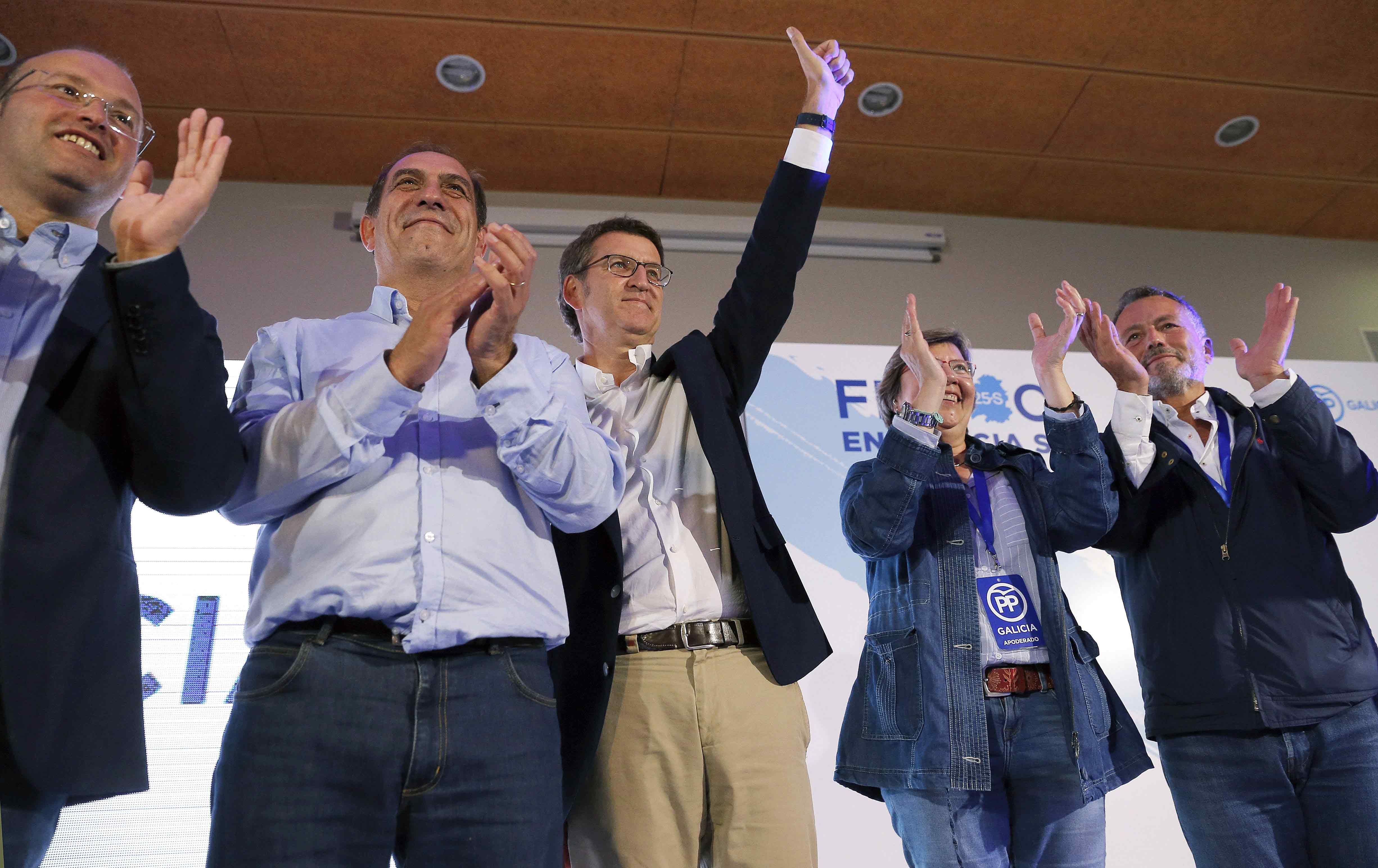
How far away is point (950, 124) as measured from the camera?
13.0 feet

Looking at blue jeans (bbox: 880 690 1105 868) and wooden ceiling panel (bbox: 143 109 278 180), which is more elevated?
wooden ceiling panel (bbox: 143 109 278 180)

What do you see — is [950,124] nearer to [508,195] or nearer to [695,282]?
[695,282]

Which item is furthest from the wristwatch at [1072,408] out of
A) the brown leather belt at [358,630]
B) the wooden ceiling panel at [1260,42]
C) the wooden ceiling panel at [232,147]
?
the wooden ceiling panel at [232,147]

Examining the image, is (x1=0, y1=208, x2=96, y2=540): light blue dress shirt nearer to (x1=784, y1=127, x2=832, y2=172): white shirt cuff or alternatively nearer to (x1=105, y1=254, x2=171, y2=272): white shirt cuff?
(x1=105, y1=254, x2=171, y2=272): white shirt cuff

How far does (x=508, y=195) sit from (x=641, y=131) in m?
0.67

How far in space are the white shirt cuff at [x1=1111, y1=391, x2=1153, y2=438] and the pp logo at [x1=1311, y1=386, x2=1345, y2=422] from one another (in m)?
2.13

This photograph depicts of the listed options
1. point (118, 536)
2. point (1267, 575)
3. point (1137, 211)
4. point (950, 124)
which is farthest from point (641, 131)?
point (118, 536)

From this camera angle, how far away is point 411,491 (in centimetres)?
135

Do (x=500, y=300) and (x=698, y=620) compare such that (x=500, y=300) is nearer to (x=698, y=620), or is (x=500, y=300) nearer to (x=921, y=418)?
(x=698, y=620)

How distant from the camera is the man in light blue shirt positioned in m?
1.15

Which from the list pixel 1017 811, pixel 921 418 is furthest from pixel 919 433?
pixel 1017 811

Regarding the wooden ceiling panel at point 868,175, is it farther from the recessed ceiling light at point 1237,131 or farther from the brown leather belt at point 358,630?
the brown leather belt at point 358,630

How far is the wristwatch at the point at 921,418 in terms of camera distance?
1.98m

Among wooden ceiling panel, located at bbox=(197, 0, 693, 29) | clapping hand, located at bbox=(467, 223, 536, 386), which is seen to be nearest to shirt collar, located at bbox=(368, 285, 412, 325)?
clapping hand, located at bbox=(467, 223, 536, 386)
